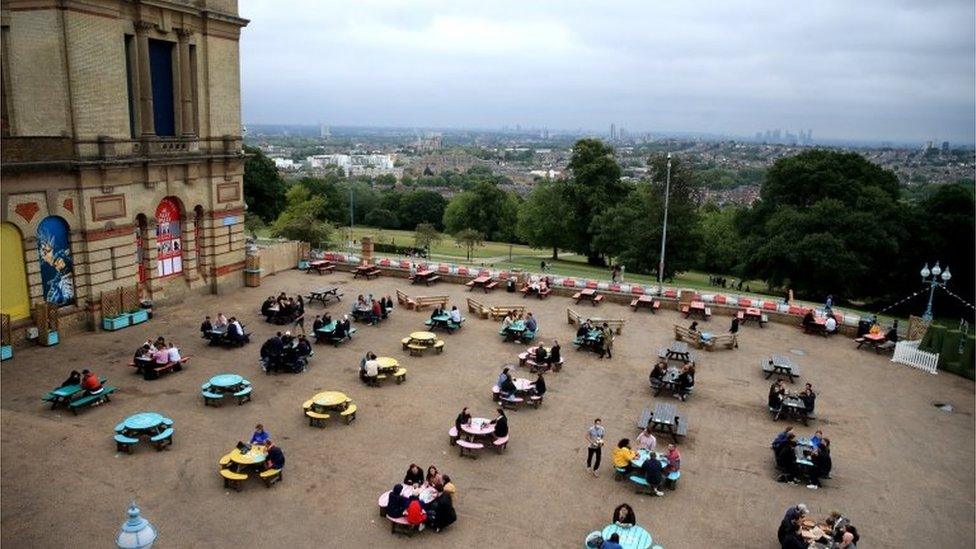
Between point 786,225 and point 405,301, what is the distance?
31435mm

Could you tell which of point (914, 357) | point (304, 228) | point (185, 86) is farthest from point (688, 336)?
point (304, 228)

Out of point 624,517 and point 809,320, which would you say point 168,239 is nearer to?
point 624,517

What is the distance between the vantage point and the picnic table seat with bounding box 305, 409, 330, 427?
17.6 metres

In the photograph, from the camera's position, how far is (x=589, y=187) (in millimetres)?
60281

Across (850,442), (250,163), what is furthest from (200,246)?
(250,163)

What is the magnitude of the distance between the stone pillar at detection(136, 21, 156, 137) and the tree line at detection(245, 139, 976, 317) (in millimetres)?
21233

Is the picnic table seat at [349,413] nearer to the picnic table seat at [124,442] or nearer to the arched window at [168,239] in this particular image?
the picnic table seat at [124,442]

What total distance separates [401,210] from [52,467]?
11080cm

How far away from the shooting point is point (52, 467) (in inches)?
594

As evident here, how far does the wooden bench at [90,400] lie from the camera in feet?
58.6

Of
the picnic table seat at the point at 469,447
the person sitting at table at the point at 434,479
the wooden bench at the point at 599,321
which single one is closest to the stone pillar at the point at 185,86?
the wooden bench at the point at 599,321

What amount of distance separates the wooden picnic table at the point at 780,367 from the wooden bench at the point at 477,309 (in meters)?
11.3

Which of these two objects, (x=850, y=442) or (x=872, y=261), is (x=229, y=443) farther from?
(x=872, y=261)

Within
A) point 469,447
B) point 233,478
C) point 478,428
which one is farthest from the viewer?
point 478,428
